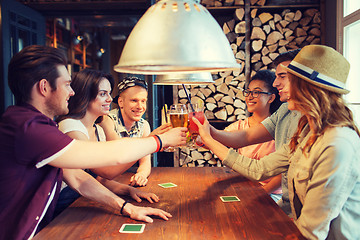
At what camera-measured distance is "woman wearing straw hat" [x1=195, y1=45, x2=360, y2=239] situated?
1.16m

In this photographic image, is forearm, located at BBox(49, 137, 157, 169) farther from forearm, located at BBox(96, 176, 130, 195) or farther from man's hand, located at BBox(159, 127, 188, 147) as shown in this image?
forearm, located at BBox(96, 176, 130, 195)

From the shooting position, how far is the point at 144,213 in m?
1.34

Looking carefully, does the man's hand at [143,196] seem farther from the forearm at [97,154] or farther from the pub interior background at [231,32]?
the pub interior background at [231,32]

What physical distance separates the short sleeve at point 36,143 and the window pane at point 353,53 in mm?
3181

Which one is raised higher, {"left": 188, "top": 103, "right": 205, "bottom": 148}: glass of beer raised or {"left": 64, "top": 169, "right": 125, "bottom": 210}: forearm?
{"left": 188, "top": 103, "right": 205, "bottom": 148}: glass of beer raised

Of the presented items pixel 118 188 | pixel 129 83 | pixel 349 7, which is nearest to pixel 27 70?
pixel 118 188

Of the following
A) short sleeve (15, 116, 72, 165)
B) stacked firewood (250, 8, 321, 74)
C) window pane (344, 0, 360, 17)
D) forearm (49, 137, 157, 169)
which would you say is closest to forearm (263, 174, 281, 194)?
forearm (49, 137, 157, 169)

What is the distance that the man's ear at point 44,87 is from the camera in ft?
4.77

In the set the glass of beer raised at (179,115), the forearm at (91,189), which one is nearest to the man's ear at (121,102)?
the glass of beer raised at (179,115)

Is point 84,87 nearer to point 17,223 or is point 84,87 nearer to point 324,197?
point 17,223

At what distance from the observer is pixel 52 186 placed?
1.40m

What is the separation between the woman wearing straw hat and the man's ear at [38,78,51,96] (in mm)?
1082

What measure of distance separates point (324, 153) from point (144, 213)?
0.75 meters

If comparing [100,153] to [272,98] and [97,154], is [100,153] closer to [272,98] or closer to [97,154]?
[97,154]
